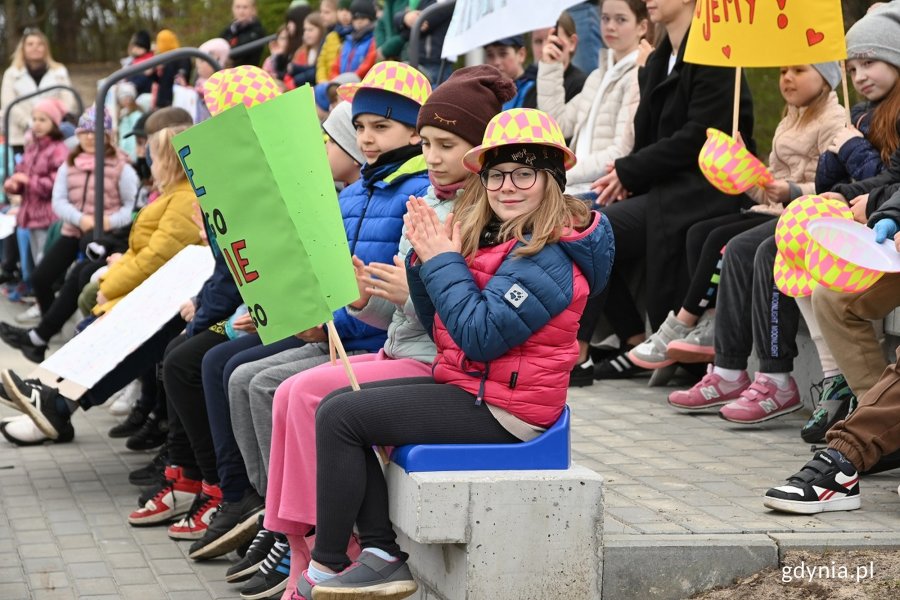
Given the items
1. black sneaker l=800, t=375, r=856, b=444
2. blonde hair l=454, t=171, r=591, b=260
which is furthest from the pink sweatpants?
black sneaker l=800, t=375, r=856, b=444

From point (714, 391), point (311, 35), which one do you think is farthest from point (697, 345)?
point (311, 35)

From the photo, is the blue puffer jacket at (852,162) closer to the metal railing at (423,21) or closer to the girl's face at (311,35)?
the metal railing at (423,21)

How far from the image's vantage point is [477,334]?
4.24 metres

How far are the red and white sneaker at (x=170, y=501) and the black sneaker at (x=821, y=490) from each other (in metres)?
2.91

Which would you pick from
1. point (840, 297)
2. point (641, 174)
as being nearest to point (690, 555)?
point (840, 297)

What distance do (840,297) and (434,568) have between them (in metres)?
2.15

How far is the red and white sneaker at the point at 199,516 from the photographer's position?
6344 mm

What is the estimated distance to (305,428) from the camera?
4.85m

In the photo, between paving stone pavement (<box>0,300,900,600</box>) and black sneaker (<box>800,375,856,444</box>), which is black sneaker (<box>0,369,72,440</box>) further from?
black sneaker (<box>800,375,856,444</box>)

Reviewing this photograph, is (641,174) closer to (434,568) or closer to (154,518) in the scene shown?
(154,518)

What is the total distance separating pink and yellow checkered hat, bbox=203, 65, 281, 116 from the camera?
20.6ft

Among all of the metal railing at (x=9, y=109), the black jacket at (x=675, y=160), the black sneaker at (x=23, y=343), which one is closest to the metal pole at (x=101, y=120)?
the black sneaker at (x=23, y=343)

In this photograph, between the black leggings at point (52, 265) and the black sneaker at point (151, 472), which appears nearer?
the black sneaker at point (151, 472)

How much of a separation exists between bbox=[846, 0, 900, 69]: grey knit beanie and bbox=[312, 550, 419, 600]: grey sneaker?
309 cm
